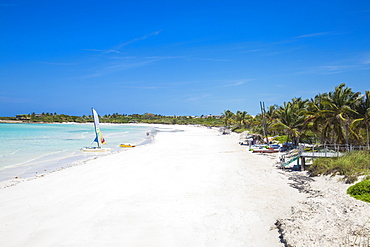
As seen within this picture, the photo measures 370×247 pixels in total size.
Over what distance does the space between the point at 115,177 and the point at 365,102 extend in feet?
53.7

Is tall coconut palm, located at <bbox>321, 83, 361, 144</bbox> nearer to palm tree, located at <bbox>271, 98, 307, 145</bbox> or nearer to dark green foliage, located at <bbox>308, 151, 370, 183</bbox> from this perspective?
dark green foliage, located at <bbox>308, 151, 370, 183</bbox>

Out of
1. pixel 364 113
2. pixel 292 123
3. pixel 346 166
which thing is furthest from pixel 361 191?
pixel 292 123

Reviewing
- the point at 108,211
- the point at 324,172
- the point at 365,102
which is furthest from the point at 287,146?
the point at 108,211

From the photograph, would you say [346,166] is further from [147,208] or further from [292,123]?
[292,123]

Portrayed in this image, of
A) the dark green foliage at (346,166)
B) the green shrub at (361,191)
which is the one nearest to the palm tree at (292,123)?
the dark green foliage at (346,166)

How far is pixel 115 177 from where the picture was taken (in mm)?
14875

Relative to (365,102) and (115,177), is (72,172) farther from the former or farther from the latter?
(365,102)

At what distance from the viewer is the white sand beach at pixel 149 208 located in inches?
291

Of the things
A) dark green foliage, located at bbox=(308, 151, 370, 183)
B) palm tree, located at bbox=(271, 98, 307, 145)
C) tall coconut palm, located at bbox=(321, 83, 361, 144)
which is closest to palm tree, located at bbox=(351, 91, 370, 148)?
tall coconut palm, located at bbox=(321, 83, 361, 144)

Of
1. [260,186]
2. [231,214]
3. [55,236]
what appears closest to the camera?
[55,236]

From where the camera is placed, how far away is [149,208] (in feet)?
31.7

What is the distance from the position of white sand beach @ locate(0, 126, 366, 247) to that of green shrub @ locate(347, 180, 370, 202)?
1775 millimetres

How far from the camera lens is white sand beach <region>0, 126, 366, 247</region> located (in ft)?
24.2

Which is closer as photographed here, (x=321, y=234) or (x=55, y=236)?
(x=321, y=234)
